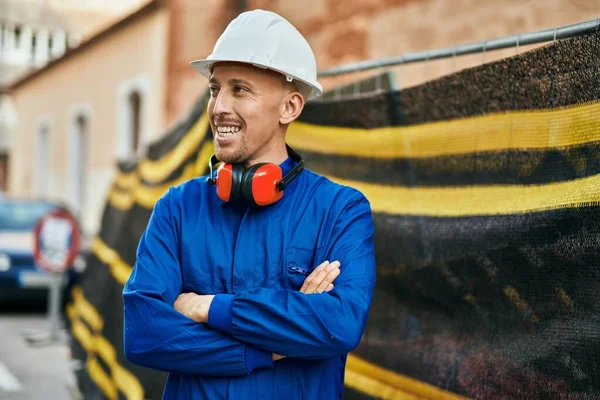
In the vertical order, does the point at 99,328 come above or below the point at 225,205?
below

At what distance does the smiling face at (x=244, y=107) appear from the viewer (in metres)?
2.33

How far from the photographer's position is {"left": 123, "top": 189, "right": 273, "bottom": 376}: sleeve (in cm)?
217

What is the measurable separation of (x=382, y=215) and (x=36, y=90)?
27.3m

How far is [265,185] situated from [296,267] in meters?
0.26

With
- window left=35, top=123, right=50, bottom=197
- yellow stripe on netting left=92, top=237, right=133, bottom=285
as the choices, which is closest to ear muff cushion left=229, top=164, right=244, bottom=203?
yellow stripe on netting left=92, top=237, right=133, bottom=285

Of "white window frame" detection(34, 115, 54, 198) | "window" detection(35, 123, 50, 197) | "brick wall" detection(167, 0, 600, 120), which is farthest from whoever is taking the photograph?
"window" detection(35, 123, 50, 197)

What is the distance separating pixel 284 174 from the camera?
7.98ft

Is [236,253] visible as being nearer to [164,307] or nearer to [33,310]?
[164,307]

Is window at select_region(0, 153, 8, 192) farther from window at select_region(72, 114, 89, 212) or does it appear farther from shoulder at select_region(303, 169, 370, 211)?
shoulder at select_region(303, 169, 370, 211)

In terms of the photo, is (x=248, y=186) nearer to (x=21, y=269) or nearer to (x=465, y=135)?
(x=465, y=135)

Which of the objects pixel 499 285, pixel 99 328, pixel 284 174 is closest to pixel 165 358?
pixel 284 174

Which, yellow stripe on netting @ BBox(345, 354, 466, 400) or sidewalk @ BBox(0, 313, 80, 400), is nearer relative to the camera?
yellow stripe on netting @ BBox(345, 354, 466, 400)

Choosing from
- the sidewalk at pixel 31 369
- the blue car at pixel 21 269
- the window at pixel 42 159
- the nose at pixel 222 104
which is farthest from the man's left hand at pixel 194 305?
the window at pixel 42 159

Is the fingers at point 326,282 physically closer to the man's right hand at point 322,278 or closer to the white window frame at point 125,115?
the man's right hand at point 322,278
